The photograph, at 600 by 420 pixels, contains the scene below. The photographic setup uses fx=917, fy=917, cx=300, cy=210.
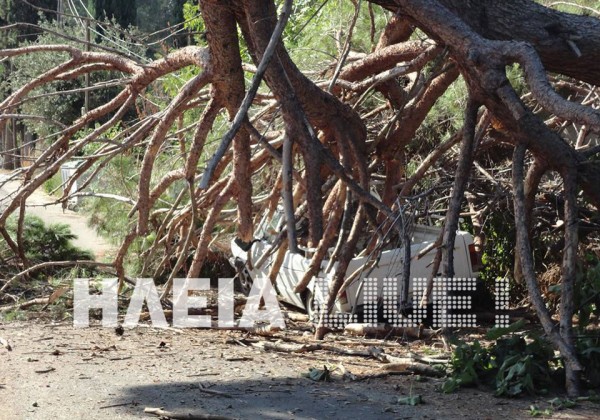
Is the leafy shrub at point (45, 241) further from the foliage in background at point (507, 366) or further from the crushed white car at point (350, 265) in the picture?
the foliage in background at point (507, 366)

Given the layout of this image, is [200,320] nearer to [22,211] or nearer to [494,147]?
[22,211]

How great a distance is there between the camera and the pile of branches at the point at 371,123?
200 inches

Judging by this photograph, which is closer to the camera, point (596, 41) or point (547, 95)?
point (547, 95)

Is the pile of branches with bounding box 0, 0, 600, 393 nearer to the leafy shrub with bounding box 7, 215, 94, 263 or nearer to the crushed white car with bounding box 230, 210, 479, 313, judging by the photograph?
the crushed white car with bounding box 230, 210, 479, 313

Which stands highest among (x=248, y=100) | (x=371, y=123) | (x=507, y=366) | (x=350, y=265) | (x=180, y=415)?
(x=371, y=123)

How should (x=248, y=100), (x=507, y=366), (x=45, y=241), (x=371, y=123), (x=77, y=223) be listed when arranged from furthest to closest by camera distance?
Answer: 1. (x=77, y=223)
2. (x=45, y=241)
3. (x=371, y=123)
4. (x=507, y=366)
5. (x=248, y=100)

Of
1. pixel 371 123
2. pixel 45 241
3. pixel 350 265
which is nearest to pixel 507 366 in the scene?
pixel 350 265

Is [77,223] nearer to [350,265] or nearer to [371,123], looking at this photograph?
[371,123]

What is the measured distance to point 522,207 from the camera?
5.36 m

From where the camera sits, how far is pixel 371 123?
31.2 feet

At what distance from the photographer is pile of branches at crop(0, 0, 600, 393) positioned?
509cm

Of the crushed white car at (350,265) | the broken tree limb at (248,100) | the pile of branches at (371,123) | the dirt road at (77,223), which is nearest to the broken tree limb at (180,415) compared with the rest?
the pile of branches at (371,123)

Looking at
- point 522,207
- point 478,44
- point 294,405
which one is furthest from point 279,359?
point 478,44

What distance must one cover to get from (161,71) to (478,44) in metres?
3.16
